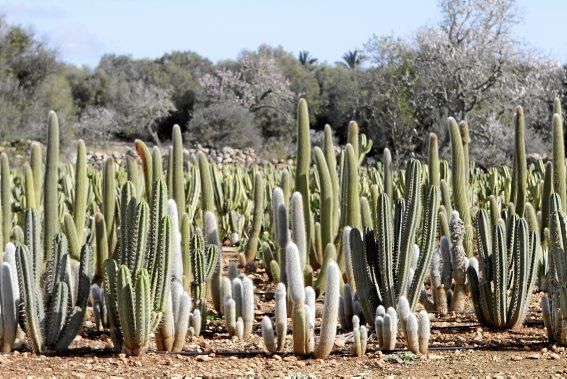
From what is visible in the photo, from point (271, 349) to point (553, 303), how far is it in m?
1.33

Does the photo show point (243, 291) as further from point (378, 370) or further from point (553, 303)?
point (553, 303)

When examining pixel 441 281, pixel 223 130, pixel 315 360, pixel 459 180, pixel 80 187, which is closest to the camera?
pixel 315 360

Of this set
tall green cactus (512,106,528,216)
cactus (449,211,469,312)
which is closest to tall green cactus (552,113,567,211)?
tall green cactus (512,106,528,216)

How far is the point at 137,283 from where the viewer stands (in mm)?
3793

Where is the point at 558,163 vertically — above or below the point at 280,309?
above

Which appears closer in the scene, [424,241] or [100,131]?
[424,241]

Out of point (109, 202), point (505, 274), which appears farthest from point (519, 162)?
point (109, 202)

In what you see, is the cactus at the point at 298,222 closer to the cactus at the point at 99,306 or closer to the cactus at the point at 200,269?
the cactus at the point at 200,269

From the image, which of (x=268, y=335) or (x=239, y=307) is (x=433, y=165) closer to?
(x=239, y=307)

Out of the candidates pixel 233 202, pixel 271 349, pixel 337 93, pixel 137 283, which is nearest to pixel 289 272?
pixel 271 349

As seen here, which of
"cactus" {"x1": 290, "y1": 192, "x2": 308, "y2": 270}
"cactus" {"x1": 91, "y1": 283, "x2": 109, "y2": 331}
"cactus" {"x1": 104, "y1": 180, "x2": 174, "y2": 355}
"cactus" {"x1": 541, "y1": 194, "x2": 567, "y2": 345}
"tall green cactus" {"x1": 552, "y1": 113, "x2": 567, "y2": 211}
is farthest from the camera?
"tall green cactus" {"x1": 552, "y1": 113, "x2": 567, "y2": 211}

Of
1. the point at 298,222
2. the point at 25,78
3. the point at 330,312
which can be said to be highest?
the point at 25,78

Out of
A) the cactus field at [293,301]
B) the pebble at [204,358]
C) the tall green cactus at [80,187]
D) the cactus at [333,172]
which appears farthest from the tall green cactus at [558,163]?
the tall green cactus at [80,187]

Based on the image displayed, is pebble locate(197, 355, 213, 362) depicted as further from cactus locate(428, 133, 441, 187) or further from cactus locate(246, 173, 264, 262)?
cactus locate(246, 173, 264, 262)
